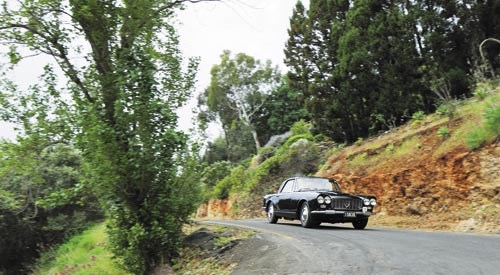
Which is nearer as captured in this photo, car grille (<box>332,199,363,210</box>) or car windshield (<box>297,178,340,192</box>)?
car grille (<box>332,199,363,210</box>)

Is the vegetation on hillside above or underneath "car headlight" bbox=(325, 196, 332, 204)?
above

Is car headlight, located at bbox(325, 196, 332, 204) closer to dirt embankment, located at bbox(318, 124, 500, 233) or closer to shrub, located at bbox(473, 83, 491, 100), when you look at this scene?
dirt embankment, located at bbox(318, 124, 500, 233)

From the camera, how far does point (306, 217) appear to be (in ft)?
43.0

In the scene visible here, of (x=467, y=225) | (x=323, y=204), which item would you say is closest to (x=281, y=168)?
(x=323, y=204)

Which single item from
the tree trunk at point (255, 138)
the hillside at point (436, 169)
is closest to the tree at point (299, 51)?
the hillside at point (436, 169)

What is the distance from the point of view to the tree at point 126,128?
1066cm

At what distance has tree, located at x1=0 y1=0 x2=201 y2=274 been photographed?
10.7 meters

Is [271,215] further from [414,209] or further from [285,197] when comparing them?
[414,209]

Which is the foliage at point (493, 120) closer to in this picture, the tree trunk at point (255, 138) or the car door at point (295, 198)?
the car door at point (295, 198)

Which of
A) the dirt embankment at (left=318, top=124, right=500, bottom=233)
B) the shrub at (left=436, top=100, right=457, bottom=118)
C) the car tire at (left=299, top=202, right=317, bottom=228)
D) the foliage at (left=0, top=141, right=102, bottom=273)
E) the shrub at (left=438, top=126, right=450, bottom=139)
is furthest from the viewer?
the foliage at (left=0, top=141, right=102, bottom=273)

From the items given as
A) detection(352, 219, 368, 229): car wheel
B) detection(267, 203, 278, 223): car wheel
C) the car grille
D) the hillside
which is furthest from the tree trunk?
the car grille

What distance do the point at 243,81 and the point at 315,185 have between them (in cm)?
4021

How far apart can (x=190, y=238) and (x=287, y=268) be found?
5791 millimetres

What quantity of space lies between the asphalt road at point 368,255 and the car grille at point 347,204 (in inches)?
81.0
